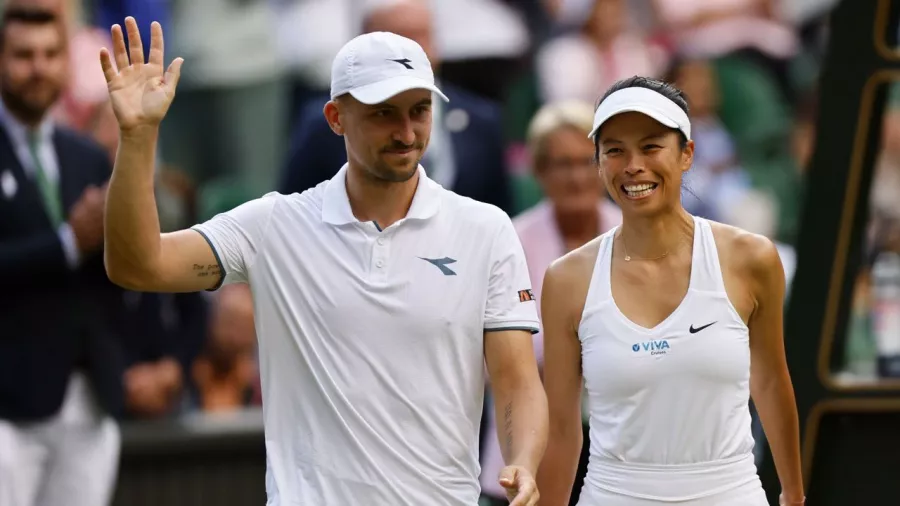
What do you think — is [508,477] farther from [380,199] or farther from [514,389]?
[380,199]

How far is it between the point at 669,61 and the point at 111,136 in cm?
420

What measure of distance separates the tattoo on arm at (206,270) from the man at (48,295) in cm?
259

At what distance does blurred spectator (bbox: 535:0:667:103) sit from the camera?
37.3 feet

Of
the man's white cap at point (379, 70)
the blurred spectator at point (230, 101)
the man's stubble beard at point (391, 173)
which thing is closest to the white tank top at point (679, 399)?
the man's stubble beard at point (391, 173)

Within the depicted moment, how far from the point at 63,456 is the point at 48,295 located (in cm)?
67

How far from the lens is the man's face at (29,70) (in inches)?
298

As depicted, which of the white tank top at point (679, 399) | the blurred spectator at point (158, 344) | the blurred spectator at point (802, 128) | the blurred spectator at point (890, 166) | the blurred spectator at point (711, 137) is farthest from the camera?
the blurred spectator at point (802, 128)

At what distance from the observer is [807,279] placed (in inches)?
280

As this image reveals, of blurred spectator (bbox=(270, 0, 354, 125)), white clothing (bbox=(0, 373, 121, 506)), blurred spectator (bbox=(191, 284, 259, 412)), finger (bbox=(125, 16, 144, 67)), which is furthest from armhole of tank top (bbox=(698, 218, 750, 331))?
blurred spectator (bbox=(270, 0, 354, 125))

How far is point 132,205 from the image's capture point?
15.1 ft

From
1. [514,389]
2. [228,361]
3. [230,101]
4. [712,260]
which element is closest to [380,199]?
[514,389]

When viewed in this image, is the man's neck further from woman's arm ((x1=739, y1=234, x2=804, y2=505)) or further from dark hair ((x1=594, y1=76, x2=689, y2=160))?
woman's arm ((x1=739, y1=234, x2=804, y2=505))

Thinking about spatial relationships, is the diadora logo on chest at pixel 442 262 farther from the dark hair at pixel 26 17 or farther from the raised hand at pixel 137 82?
the dark hair at pixel 26 17

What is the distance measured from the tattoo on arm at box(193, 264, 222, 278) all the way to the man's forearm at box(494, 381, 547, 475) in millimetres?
823
